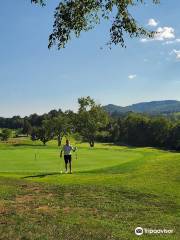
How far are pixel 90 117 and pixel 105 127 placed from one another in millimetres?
18890

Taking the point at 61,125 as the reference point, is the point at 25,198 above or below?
below

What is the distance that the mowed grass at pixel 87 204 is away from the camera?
13938 mm

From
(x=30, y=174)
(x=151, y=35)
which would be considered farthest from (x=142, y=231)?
(x=30, y=174)

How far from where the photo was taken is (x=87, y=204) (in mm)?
17984

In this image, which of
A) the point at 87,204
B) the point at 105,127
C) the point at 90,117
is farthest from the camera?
the point at 105,127

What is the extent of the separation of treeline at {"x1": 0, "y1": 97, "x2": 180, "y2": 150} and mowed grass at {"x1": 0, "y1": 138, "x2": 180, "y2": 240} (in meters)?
93.1

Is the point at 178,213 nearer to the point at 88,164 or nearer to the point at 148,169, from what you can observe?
the point at 148,169

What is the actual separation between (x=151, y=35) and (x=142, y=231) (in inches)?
316

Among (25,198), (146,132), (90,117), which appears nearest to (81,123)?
(90,117)

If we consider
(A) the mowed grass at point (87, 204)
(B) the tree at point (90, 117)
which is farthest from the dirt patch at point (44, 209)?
(B) the tree at point (90, 117)

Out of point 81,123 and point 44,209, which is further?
point 81,123

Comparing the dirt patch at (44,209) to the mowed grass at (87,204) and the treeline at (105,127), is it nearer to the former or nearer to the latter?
the mowed grass at (87,204)

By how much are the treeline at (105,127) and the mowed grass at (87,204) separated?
93117 mm

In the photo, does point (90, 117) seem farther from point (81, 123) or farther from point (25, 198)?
point (25, 198)
